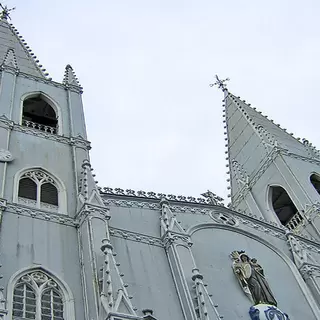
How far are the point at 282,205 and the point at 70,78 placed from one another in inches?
483

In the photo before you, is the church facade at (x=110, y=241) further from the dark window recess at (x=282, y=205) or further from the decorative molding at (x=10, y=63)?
the dark window recess at (x=282, y=205)

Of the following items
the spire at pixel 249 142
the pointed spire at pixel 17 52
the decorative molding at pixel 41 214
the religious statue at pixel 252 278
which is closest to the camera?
the decorative molding at pixel 41 214

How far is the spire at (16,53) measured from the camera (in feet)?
82.5

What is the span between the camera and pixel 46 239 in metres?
15.7

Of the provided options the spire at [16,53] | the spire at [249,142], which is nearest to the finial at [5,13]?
the spire at [16,53]

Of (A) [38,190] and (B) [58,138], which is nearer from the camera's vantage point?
(A) [38,190]

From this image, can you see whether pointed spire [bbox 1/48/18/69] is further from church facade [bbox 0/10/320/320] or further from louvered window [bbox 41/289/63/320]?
louvered window [bbox 41/289/63/320]

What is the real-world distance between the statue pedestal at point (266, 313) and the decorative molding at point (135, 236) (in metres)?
3.45

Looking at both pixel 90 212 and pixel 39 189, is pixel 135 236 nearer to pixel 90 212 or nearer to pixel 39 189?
pixel 90 212

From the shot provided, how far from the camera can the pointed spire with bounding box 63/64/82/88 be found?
25078 millimetres

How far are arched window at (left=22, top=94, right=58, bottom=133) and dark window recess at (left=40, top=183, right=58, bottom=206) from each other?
4985 mm

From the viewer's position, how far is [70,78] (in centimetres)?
2573

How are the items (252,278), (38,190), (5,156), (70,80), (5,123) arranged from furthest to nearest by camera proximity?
1. (70,80)
2. (5,123)
3. (252,278)
4. (5,156)
5. (38,190)

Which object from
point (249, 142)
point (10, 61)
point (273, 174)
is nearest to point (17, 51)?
point (10, 61)
